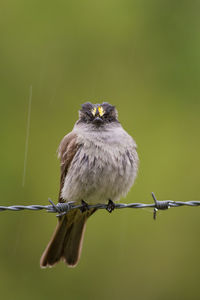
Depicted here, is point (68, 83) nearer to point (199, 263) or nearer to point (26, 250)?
point (26, 250)

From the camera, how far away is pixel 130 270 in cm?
1108

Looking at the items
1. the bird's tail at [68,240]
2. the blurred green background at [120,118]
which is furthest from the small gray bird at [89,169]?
the blurred green background at [120,118]

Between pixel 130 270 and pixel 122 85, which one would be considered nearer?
pixel 130 270

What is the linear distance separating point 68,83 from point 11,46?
58.0 inches

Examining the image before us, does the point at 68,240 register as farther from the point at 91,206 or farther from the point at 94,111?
the point at 94,111

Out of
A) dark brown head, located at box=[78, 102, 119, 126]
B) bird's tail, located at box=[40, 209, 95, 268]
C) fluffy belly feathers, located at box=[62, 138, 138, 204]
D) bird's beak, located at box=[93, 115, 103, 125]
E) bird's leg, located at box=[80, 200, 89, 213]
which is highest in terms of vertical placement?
dark brown head, located at box=[78, 102, 119, 126]

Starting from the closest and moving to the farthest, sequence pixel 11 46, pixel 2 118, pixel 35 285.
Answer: pixel 35 285, pixel 2 118, pixel 11 46

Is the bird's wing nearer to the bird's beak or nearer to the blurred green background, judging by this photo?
the bird's beak

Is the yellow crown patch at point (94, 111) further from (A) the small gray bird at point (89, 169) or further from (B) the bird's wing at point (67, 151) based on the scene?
(B) the bird's wing at point (67, 151)

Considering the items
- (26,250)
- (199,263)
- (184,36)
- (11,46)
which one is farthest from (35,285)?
(184,36)

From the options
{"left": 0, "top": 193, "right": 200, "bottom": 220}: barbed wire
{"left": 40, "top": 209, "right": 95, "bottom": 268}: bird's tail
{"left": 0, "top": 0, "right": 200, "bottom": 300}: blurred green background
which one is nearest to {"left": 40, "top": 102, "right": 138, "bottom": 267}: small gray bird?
{"left": 40, "top": 209, "right": 95, "bottom": 268}: bird's tail

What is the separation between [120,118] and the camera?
1159cm

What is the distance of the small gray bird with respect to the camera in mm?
7195

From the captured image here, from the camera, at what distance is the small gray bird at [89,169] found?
7195 mm
